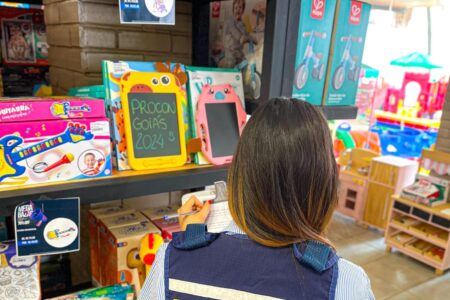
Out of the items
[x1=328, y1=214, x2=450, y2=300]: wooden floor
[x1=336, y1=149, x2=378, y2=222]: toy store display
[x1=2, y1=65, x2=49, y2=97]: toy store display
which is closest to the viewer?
[x1=2, y1=65, x2=49, y2=97]: toy store display

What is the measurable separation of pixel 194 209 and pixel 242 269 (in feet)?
1.43

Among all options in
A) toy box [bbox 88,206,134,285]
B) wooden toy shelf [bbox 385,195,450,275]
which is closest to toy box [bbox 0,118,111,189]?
toy box [bbox 88,206,134,285]

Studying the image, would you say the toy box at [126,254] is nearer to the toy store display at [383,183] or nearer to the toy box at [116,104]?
the toy box at [116,104]

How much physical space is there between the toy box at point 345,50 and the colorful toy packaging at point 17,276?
1.16 m

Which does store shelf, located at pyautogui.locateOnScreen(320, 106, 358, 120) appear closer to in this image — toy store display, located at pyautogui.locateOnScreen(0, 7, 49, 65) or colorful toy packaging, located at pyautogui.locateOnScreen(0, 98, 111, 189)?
colorful toy packaging, located at pyautogui.locateOnScreen(0, 98, 111, 189)

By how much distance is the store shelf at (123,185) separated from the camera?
96cm

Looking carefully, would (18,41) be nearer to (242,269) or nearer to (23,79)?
(23,79)

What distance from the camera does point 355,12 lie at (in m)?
1.47

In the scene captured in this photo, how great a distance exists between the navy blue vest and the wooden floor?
2735 mm

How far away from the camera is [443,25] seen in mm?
6883

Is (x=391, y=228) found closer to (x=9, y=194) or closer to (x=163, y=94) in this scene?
(x=163, y=94)

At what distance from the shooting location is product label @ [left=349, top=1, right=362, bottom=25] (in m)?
1.46

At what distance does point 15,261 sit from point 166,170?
1.58 ft

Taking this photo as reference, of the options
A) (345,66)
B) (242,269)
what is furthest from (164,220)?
(345,66)
